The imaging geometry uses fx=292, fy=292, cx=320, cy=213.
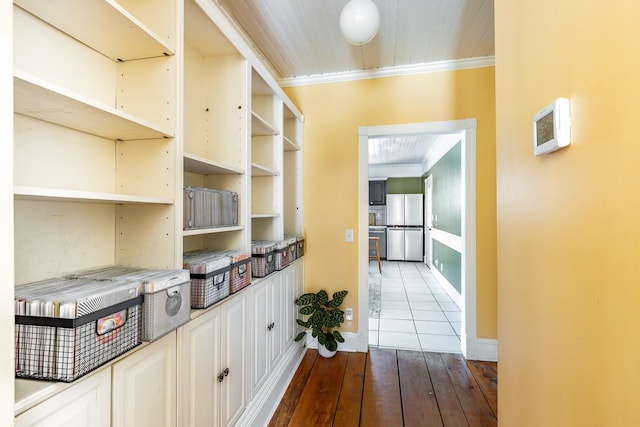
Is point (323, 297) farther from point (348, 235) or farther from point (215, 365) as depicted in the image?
point (215, 365)

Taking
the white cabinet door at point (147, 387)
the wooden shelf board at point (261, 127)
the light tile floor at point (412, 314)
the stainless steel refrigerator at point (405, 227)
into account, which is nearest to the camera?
the white cabinet door at point (147, 387)

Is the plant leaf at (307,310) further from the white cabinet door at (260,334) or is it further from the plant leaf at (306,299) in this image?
the white cabinet door at (260,334)

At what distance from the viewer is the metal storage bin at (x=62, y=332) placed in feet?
2.24

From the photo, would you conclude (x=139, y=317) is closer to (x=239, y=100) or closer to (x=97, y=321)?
(x=97, y=321)

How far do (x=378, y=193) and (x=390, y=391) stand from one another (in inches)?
238

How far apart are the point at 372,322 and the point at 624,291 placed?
3085 millimetres

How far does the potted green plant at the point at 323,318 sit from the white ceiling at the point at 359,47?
2.05m

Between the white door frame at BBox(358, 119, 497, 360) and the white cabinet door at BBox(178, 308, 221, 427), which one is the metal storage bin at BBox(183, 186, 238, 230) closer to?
the white cabinet door at BBox(178, 308, 221, 427)

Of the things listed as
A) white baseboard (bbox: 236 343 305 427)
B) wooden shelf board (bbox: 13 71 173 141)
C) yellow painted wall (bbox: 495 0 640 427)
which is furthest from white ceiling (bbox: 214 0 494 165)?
white baseboard (bbox: 236 343 305 427)


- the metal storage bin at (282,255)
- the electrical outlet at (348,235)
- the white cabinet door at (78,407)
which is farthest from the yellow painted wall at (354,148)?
the white cabinet door at (78,407)

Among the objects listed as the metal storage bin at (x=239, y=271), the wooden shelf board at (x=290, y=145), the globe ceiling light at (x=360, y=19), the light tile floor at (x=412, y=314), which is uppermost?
the globe ceiling light at (x=360, y=19)

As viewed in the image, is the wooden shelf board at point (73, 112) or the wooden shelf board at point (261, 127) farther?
the wooden shelf board at point (261, 127)

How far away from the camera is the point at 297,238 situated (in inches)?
102

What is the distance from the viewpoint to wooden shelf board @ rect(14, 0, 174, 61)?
0.90m
